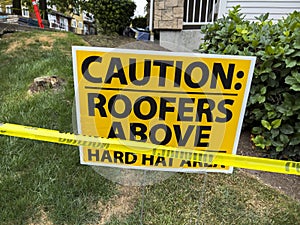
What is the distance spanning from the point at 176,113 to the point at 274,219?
1.16m

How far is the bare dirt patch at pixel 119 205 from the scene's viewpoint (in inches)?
74.6

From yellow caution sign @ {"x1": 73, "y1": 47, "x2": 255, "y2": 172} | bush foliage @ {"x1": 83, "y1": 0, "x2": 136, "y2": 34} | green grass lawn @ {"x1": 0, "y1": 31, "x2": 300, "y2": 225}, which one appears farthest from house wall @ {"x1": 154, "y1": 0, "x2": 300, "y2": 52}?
yellow caution sign @ {"x1": 73, "y1": 47, "x2": 255, "y2": 172}

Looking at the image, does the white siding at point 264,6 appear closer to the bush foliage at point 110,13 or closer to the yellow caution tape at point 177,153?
the bush foliage at point 110,13

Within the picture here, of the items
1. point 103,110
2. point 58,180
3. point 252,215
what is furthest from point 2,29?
point 252,215

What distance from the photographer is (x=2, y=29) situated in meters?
7.11

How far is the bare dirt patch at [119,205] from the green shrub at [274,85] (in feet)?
4.35

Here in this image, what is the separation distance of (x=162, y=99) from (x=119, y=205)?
39.2 inches

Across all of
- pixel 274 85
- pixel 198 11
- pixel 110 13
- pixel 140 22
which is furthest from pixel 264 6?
pixel 140 22

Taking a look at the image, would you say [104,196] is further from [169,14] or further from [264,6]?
[264,6]

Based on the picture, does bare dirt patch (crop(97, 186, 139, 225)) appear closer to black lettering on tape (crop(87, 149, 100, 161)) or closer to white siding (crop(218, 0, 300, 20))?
black lettering on tape (crop(87, 149, 100, 161))

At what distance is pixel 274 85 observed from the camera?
2.47 metres

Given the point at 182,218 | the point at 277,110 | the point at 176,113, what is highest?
the point at 176,113

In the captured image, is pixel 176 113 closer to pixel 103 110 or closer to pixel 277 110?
pixel 103 110

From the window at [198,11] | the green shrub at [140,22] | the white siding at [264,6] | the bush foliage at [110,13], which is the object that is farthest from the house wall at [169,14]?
the green shrub at [140,22]
